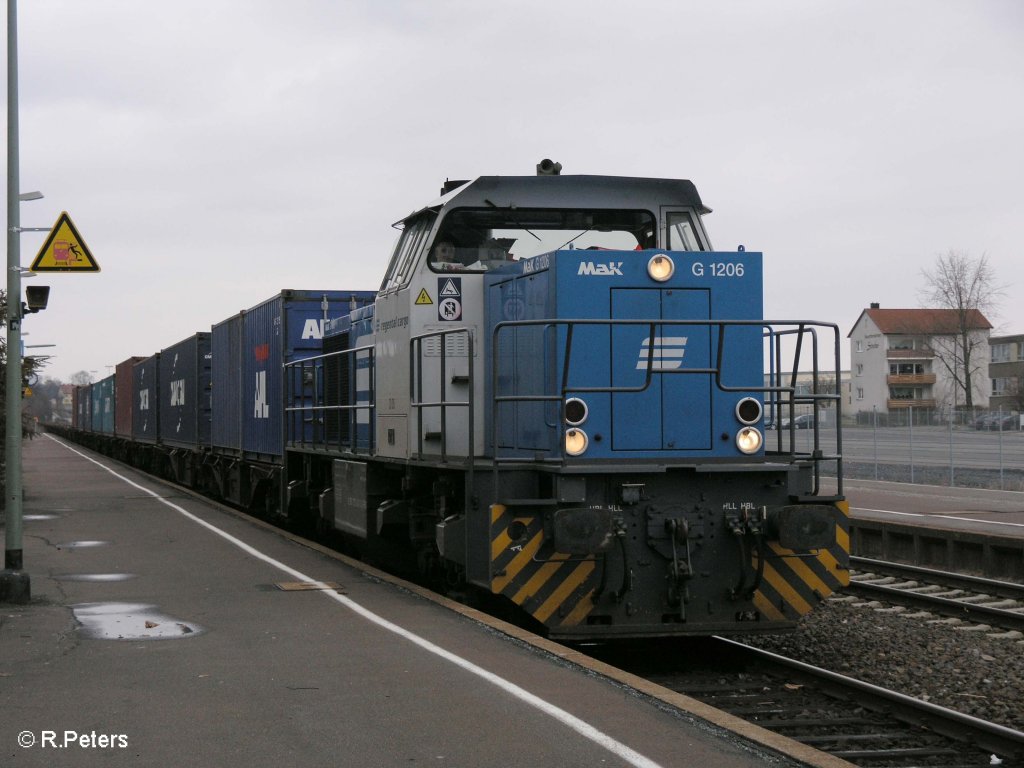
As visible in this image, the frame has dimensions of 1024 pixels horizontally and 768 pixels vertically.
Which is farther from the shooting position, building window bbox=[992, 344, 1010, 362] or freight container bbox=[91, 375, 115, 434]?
building window bbox=[992, 344, 1010, 362]

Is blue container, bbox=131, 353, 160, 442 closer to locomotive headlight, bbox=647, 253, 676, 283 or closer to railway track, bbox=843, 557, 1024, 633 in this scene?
railway track, bbox=843, 557, 1024, 633

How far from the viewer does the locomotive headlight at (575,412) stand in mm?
8070

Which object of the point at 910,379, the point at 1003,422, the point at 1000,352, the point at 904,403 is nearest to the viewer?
the point at 1003,422

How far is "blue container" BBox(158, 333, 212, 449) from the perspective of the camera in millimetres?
24359

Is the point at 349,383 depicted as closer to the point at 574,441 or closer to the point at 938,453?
the point at 574,441

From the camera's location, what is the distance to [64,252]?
32.7 ft

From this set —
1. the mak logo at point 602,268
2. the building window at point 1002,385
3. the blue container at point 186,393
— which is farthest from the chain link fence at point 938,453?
the building window at point 1002,385

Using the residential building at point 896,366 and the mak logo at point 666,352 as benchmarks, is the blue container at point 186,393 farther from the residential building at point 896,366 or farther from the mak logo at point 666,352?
the residential building at point 896,366

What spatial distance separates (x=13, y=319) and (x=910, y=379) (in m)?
73.1

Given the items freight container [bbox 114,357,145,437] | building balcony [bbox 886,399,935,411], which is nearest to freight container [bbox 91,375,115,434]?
freight container [bbox 114,357,145,437]

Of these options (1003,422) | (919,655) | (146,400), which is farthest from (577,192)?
(1003,422)

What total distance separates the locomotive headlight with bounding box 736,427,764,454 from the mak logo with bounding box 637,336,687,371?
69 centimetres

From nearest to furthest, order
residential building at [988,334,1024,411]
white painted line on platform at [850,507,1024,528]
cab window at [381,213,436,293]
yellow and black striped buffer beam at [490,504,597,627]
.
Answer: yellow and black striped buffer beam at [490,504,597,627] < cab window at [381,213,436,293] < white painted line on platform at [850,507,1024,528] < residential building at [988,334,1024,411]

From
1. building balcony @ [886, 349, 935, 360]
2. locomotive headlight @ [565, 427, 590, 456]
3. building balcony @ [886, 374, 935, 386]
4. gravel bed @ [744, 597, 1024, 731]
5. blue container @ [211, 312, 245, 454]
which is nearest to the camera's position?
gravel bed @ [744, 597, 1024, 731]
